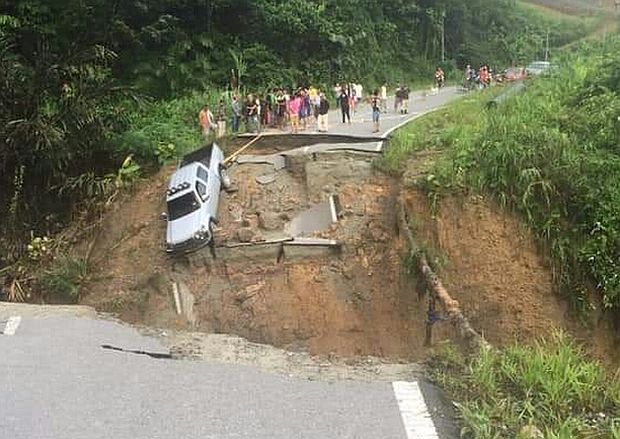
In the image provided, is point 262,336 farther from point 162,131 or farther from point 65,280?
point 162,131

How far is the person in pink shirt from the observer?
22.3 meters

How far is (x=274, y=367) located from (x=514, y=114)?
33.1 ft

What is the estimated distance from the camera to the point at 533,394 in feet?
25.2

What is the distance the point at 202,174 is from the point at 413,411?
9.91 meters

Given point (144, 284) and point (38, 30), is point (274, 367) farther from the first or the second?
point (38, 30)

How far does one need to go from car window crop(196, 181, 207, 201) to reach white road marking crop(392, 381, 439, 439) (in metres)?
8.35

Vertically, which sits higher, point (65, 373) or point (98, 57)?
point (98, 57)

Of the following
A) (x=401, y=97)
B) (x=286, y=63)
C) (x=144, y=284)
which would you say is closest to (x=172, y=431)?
(x=144, y=284)

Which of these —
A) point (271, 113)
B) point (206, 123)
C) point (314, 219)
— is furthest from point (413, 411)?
point (271, 113)

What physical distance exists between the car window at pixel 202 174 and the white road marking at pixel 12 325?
17.8 ft

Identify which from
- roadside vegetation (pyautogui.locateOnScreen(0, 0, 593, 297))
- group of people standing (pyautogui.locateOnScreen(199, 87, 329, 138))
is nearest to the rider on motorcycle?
roadside vegetation (pyautogui.locateOnScreen(0, 0, 593, 297))

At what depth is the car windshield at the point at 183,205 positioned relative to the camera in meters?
16.0

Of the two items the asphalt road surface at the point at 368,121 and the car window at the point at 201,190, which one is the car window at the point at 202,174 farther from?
the asphalt road surface at the point at 368,121

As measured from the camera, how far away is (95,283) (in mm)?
15477
